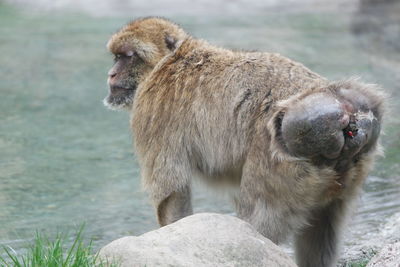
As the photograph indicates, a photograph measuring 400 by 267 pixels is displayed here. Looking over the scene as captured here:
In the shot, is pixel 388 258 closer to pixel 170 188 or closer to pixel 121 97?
pixel 170 188

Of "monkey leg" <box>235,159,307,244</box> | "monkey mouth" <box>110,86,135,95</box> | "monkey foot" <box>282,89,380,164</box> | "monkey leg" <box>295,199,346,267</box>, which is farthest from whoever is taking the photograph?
"monkey mouth" <box>110,86,135,95</box>

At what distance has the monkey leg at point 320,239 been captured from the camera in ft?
17.9

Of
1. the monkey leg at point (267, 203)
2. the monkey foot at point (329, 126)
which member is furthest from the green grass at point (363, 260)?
the monkey foot at point (329, 126)

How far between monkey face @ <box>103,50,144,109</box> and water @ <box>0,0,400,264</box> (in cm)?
92

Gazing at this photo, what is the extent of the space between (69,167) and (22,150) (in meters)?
0.74

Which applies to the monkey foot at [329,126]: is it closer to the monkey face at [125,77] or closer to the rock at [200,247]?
the rock at [200,247]

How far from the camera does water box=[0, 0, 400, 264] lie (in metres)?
6.98

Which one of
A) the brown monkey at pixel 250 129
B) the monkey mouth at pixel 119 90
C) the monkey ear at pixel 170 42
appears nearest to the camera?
the brown monkey at pixel 250 129

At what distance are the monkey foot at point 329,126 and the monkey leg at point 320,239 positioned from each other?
28.0 inches

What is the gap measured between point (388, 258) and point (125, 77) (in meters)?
2.52

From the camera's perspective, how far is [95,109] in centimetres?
1062

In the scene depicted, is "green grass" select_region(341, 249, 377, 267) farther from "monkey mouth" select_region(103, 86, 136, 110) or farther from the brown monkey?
"monkey mouth" select_region(103, 86, 136, 110)

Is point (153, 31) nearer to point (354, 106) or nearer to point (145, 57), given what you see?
point (145, 57)

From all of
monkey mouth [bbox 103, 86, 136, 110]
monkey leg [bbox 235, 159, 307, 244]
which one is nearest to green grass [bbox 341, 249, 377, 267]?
monkey leg [bbox 235, 159, 307, 244]
